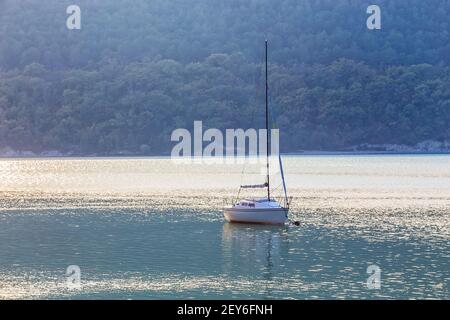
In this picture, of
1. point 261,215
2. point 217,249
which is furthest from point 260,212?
point 217,249

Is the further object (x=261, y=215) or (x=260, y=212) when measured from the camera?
(x=261, y=215)

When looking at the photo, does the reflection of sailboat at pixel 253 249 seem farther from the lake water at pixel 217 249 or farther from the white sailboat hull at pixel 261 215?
the white sailboat hull at pixel 261 215

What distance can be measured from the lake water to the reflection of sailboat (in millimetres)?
A: 75

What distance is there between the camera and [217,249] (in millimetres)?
61219

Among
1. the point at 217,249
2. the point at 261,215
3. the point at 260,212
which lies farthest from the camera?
the point at 261,215

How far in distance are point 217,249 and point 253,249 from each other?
2564 millimetres

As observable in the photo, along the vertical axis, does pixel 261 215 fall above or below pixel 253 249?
above

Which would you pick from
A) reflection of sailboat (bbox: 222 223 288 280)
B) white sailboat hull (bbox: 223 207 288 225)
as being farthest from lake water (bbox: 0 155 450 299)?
white sailboat hull (bbox: 223 207 288 225)

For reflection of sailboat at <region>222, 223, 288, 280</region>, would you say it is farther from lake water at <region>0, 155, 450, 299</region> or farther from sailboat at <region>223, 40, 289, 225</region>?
sailboat at <region>223, 40, 289, 225</region>

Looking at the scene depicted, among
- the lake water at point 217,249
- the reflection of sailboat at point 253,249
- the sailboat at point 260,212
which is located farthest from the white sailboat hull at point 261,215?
the lake water at point 217,249

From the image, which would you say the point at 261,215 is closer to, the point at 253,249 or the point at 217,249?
the point at 253,249

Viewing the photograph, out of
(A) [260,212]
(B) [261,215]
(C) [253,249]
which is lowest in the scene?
(C) [253,249]
